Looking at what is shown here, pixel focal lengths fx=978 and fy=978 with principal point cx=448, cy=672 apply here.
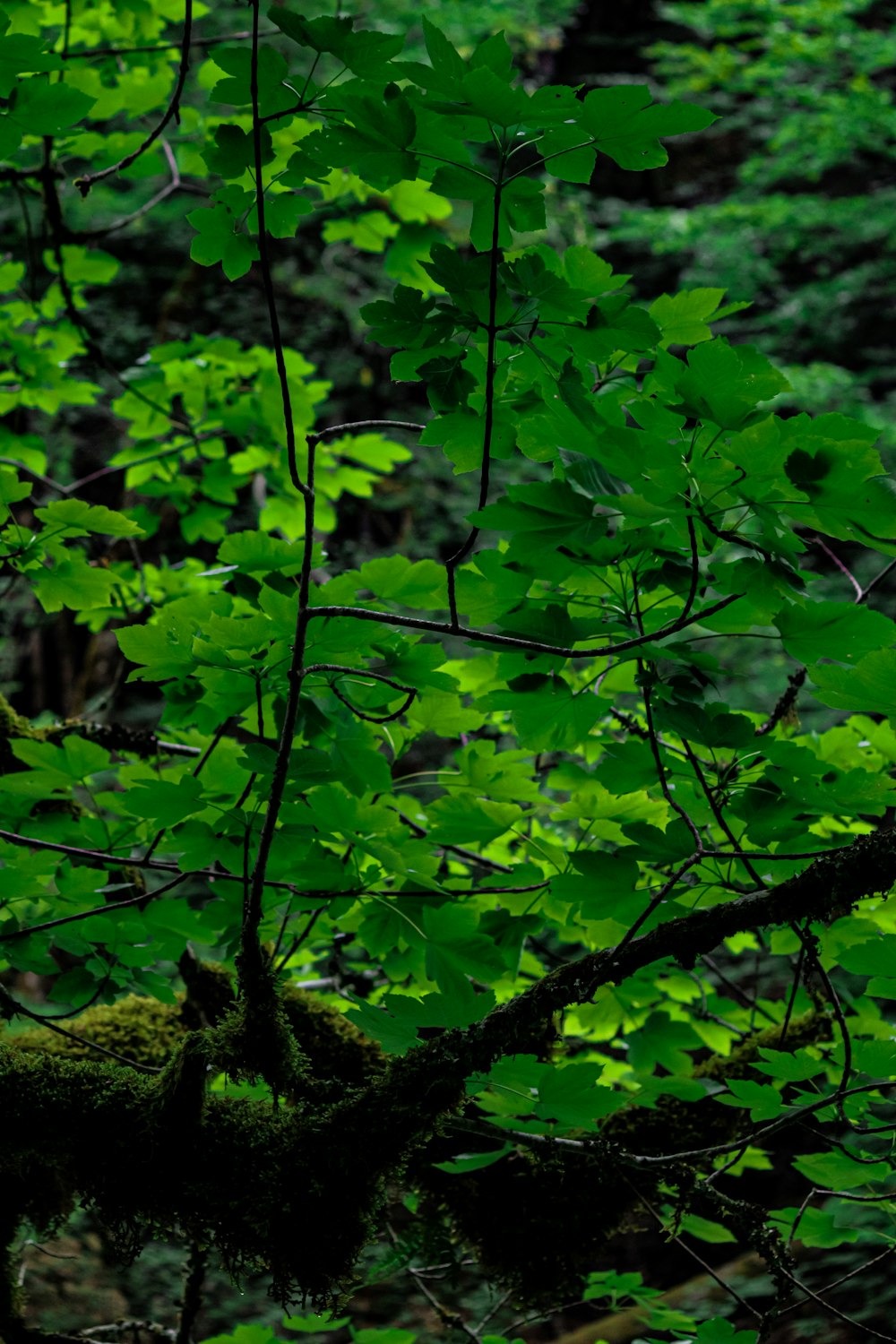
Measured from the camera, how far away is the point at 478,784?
1458 millimetres

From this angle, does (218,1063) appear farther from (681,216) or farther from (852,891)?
(681,216)

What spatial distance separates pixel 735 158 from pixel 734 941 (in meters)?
11.7

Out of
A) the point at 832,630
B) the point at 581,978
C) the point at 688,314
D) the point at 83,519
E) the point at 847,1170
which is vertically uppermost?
the point at 688,314

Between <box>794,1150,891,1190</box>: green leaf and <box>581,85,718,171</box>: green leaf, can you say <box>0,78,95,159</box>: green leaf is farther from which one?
<box>794,1150,891,1190</box>: green leaf

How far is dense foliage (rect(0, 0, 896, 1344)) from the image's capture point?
93cm

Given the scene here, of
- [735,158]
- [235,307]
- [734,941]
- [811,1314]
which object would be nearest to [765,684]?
[811,1314]

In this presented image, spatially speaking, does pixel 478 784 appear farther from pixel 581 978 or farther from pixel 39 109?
pixel 39 109

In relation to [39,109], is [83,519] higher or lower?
lower

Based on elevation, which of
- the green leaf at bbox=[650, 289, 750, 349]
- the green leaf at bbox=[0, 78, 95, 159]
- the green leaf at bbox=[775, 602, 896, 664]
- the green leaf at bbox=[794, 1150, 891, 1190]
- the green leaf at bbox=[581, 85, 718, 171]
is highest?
the green leaf at bbox=[581, 85, 718, 171]

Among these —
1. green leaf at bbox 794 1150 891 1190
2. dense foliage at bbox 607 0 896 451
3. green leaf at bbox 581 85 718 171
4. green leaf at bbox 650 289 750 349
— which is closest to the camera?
green leaf at bbox 581 85 718 171

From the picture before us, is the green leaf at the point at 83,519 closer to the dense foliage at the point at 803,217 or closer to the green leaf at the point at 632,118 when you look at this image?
the green leaf at the point at 632,118

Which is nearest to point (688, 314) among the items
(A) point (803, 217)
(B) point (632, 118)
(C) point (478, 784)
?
(B) point (632, 118)

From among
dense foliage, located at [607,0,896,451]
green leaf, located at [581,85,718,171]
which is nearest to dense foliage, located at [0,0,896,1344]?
green leaf, located at [581,85,718,171]

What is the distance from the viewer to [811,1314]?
4.48 meters
